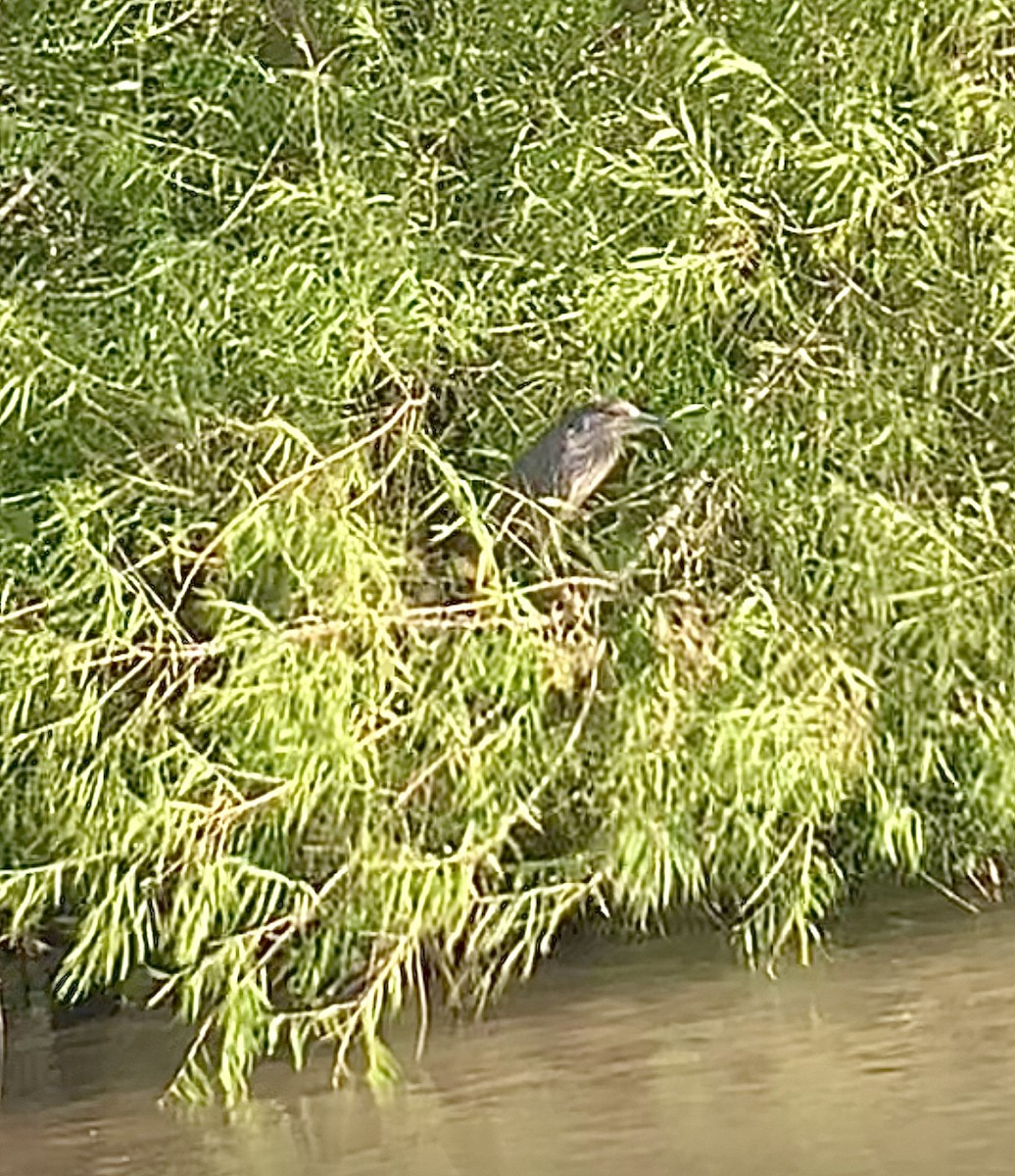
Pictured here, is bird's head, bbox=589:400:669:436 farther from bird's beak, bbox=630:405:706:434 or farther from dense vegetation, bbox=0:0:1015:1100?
dense vegetation, bbox=0:0:1015:1100

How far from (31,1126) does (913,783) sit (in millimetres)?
2154

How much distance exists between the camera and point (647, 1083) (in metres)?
5.86

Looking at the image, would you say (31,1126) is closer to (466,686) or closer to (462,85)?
(466,686)

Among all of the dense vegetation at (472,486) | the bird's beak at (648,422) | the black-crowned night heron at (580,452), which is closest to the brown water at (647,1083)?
the dense vegetation at (472,486)

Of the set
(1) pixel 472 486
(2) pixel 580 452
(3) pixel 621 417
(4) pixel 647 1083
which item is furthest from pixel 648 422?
(4) pixel 647 1083

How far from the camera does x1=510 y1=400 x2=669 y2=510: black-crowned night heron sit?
6.43 m

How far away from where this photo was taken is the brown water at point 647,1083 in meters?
5.30

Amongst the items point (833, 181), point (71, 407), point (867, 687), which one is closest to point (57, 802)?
point (71, 407)

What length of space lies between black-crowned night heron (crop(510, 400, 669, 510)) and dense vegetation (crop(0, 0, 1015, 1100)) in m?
0.14

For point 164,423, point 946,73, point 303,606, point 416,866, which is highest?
point 946,73

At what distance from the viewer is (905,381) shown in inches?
268

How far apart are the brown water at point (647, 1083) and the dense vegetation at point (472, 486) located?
151 millimetres

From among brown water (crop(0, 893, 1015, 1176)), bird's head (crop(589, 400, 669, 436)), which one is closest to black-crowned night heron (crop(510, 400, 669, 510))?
bird's head (crop(589, 400, 669, 436))

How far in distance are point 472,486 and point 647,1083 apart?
1.44 meters
